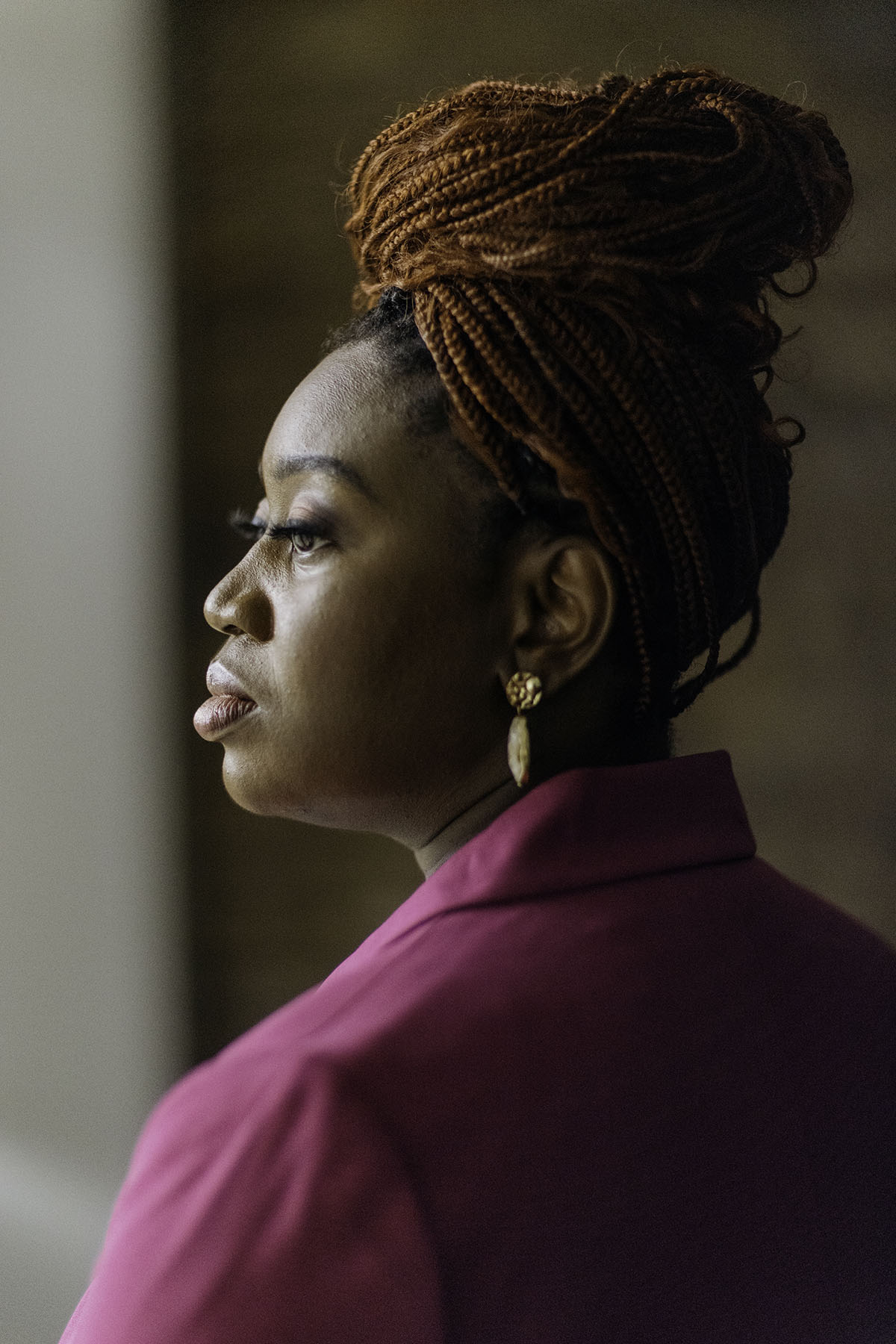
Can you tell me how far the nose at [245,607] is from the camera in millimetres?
637

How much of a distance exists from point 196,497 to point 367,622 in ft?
2.81

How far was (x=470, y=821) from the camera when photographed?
632 mm

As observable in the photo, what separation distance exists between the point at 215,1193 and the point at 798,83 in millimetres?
1033

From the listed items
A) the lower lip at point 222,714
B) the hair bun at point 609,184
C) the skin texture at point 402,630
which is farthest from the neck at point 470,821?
the hair bun at point 609,184

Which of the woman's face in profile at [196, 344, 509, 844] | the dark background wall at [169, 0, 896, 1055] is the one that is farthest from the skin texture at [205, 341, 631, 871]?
the dark background wall at [169, 0, 896, 1055]

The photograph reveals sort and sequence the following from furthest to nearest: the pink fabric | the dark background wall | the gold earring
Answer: the dark background wall → the gold earring → the pink fabric

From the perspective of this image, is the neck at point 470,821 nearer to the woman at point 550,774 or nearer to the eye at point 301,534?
the woman at point 550,774

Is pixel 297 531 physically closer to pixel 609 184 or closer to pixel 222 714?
pixel 222 714

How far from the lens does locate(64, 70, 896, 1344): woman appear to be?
48 centimetres

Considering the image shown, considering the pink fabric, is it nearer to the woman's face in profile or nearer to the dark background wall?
the woman's face in profile

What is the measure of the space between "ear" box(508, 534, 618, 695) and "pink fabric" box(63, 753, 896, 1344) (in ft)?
0.19

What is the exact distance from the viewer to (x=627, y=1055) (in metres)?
0.51

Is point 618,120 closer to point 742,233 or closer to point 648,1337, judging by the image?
point 742,233

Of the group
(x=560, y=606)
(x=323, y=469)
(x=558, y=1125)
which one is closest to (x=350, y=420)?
(x=323, y=469)
